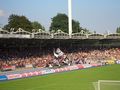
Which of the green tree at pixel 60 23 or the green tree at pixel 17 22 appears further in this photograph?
the green tree at pixel 60 23

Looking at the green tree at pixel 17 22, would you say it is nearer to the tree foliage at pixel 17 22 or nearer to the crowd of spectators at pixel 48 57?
the tree foliage at pixel 17 22

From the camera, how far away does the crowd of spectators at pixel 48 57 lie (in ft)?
161

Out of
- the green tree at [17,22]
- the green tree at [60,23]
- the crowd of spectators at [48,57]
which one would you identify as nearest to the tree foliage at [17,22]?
the green tree at [17,22]

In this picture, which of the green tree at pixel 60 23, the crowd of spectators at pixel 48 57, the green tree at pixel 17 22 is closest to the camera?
the crowd of spectators at pixel 48 57

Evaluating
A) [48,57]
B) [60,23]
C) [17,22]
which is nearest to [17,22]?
[17,22]

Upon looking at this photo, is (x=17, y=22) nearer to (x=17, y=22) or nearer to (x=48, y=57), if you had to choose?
(x=17, y=22)

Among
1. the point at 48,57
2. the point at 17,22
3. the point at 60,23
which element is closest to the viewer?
the point at 48,57

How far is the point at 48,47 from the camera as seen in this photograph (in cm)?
6178

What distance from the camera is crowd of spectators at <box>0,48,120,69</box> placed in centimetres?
4919

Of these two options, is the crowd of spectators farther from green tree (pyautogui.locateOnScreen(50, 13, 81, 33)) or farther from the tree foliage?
green tree (pyautogui.locateOnScreen(50, 13, 81, 33))

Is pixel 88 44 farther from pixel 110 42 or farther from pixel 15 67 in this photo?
pixel 15 67

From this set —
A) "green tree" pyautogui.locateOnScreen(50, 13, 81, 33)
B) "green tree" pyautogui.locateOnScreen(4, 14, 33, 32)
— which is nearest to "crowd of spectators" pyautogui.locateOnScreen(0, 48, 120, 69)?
"green tree" pyautogui.locateOnScreen(4, 14, 33, 32)

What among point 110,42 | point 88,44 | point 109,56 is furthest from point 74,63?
point 110,42

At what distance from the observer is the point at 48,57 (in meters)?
57.0
